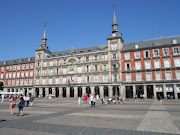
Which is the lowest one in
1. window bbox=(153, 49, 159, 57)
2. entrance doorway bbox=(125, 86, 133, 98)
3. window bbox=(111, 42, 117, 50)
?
entrance doorway bbox=(125, 86, 133, 98)

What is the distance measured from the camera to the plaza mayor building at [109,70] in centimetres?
3806

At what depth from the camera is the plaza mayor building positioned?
38.1 meters

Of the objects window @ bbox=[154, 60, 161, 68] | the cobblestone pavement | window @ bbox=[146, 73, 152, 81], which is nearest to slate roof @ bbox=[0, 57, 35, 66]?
window @ bbox=[146, 73, 152, 81]

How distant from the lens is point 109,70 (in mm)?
43719

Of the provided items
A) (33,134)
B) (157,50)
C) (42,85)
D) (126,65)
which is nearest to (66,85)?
(42,85)

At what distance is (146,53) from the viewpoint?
40969mm

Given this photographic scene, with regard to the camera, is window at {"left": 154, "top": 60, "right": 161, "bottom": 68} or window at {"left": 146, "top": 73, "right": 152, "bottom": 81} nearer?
window at {"left": 154, "top": 60, "right": 161, "bottom": 68}

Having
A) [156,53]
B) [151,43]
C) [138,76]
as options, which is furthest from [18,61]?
[156,53]

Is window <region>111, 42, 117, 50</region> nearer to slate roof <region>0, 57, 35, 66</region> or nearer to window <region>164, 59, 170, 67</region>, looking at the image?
window <region>164, 59, 170, 67</region>

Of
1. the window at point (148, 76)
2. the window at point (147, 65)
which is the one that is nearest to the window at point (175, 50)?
the window at point (147, 65)

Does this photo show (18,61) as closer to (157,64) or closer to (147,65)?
(147,65)

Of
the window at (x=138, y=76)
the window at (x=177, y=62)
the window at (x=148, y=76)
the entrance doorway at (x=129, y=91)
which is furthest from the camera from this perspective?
the entrance doorway at (x=129, y=91)

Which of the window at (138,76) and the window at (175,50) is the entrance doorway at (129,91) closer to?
the window at (138,76)

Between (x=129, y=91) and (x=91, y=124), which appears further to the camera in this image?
(x=129, y=91)
